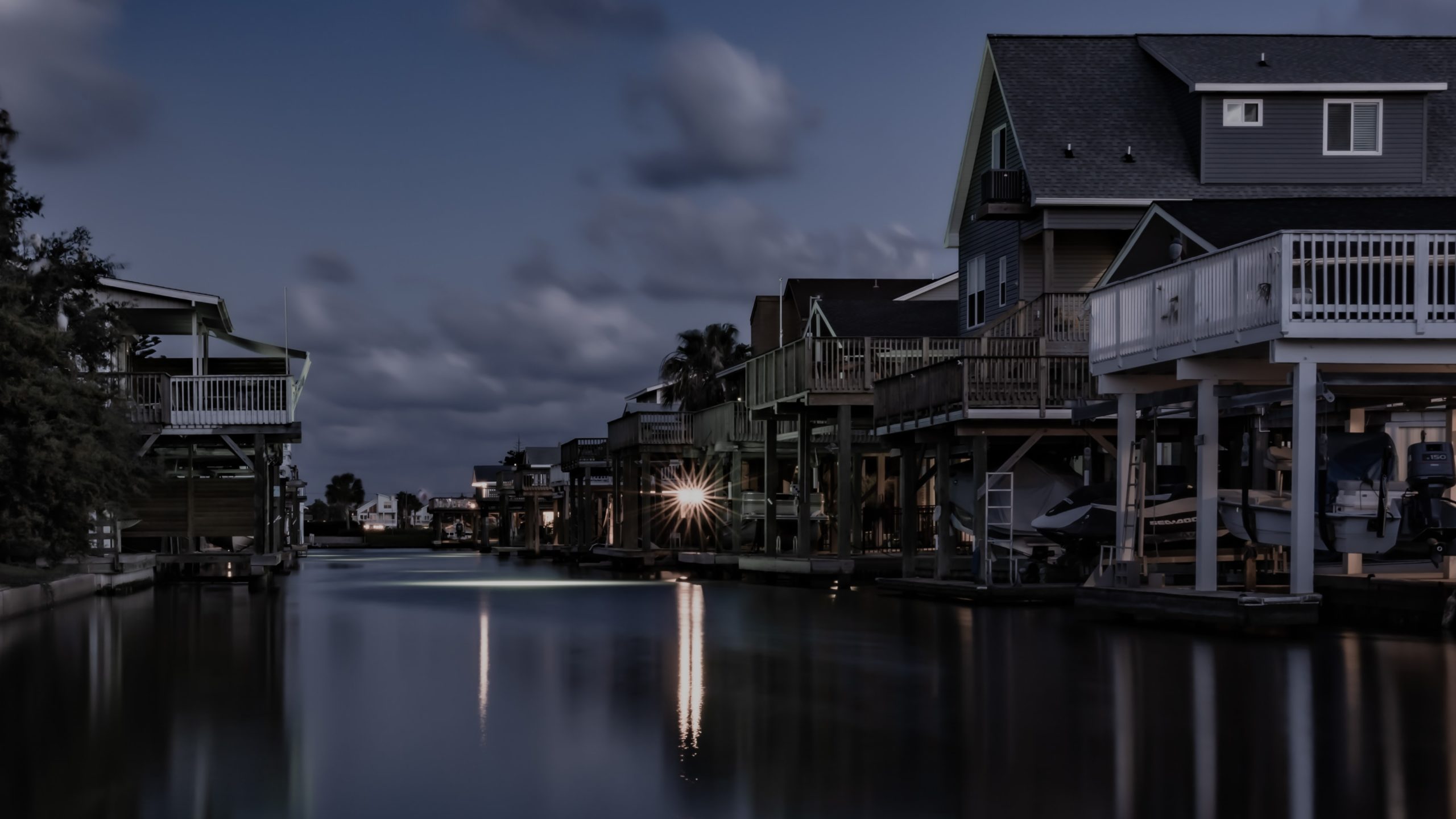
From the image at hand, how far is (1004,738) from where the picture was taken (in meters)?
10.9

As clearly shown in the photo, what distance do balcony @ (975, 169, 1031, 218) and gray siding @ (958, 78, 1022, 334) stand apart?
2.06ft

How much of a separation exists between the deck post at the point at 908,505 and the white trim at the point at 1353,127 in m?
10.9

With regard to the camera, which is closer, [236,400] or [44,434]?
[44,434]

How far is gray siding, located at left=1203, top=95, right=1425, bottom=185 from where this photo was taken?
3609 cm

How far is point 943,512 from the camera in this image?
32.3 m

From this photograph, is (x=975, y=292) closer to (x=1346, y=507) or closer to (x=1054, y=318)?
(x=1054, y=318)

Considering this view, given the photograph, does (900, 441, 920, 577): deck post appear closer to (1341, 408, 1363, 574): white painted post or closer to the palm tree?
(1341, 408, 1363, 574): white painted post

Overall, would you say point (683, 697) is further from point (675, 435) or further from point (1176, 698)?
point (675, 435)

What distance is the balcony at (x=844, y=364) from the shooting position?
39.3 metres

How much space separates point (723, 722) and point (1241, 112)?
29.0m

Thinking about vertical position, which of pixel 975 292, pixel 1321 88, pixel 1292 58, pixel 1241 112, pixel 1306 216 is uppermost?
pixel 1292 58

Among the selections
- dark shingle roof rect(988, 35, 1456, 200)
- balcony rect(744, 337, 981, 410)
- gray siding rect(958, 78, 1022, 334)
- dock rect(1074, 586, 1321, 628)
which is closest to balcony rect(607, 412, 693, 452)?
gray siding rect(958, 78, 1022, 334)

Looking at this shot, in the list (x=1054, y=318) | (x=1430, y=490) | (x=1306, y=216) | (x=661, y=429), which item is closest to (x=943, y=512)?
(x=1054, y=318)

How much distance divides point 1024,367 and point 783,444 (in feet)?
74.1
